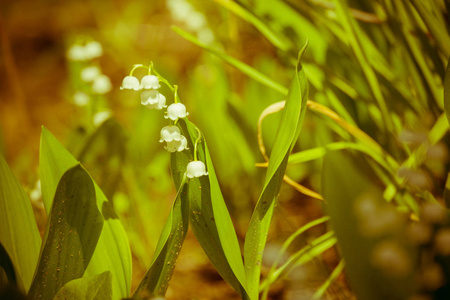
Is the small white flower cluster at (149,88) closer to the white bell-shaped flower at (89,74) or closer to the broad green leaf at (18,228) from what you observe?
the broad green leaf at (18,228)

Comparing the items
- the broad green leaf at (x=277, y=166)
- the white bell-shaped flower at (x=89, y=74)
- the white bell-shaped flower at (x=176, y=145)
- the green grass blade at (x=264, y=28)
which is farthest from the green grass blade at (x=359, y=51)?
the white bell-shaped flower at (x=89, y=74)

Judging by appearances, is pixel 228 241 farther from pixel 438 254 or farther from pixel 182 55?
pixel 182 55

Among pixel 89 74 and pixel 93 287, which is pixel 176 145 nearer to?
pixel 93 287

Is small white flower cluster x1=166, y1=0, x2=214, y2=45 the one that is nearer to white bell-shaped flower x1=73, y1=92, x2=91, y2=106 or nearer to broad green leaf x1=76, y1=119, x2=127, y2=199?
white bell-shaped flower x1=73, y1=92, x2=91, y2=106

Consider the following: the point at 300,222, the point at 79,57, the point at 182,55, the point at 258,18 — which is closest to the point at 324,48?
the point at 258,18

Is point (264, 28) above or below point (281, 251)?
above

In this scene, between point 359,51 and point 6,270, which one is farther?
point 359,51

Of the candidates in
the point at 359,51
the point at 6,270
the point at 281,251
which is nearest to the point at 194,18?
the point at 359,51

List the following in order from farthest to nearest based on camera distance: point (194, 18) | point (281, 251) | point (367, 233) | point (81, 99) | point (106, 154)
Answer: point (194, 18)
point (81, 99)
point (106, 154)
point (281, 251)
point (367, 233)
